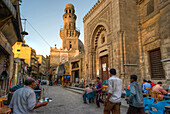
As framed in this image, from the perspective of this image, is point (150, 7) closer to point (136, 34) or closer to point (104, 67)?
point (136, 34)

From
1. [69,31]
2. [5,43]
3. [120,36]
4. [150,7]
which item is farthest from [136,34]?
[69,31]

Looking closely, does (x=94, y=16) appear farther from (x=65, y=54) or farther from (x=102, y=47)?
(x=65, y=54)

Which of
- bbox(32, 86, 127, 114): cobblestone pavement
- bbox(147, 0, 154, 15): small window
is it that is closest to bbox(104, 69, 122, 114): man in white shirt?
bbox(32, 86, 127, 114): cobblestone pavement

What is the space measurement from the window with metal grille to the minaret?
3583 cm

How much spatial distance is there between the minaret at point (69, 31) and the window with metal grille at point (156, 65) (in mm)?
35832

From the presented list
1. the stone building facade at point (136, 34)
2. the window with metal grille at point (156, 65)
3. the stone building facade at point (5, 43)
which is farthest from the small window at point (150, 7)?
the stone building facade at point (5, 43)

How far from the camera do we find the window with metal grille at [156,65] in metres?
9.07

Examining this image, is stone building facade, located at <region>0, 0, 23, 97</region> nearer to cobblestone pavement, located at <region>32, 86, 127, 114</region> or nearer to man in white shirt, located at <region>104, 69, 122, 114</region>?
cobblestone pavement, located at <region>32, 86, 127, 114</region>

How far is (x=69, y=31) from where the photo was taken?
4494cm

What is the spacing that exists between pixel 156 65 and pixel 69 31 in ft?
126

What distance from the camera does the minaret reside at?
44781 millimetres

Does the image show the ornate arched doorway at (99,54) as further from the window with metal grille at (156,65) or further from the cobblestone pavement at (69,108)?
the cobblestone pavement at (69,108)

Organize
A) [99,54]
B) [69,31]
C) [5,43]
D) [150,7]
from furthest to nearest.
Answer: [69,31] → [99,54] → [150,7] → [5,43]

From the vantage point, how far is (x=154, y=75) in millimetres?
9555
